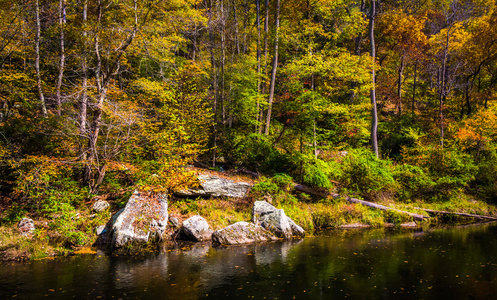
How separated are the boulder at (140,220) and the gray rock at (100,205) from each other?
0.95 m

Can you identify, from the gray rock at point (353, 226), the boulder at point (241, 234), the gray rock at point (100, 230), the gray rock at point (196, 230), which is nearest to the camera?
the gray rock at point (100, 230)

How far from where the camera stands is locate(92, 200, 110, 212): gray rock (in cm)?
1115

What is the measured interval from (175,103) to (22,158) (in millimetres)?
6025

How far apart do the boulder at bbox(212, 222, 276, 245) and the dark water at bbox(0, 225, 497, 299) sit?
525 mm

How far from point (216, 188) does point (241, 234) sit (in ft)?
8.91

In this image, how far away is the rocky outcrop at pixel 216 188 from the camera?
40.6 ft

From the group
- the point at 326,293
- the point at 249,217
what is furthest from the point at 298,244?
the point at 326,293

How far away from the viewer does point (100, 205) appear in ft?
37.0

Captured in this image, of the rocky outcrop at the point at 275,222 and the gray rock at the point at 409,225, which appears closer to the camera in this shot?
the rocky outcrop at the point at 275,222

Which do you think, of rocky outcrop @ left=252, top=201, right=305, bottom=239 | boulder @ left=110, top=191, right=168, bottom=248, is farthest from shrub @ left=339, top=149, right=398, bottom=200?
boulder @ left=110, top=191, right=168, bottom=248

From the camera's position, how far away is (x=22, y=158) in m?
10.5

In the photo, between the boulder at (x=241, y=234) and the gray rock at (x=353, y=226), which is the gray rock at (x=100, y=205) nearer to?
the boulder at (x=241, y=234)

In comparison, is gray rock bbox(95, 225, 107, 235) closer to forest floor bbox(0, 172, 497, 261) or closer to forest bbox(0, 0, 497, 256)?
forest floor bbox(0, 172, 497, 261)

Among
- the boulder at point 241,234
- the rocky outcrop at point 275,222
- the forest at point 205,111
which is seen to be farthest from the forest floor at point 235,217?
the boulder at point 241,234
